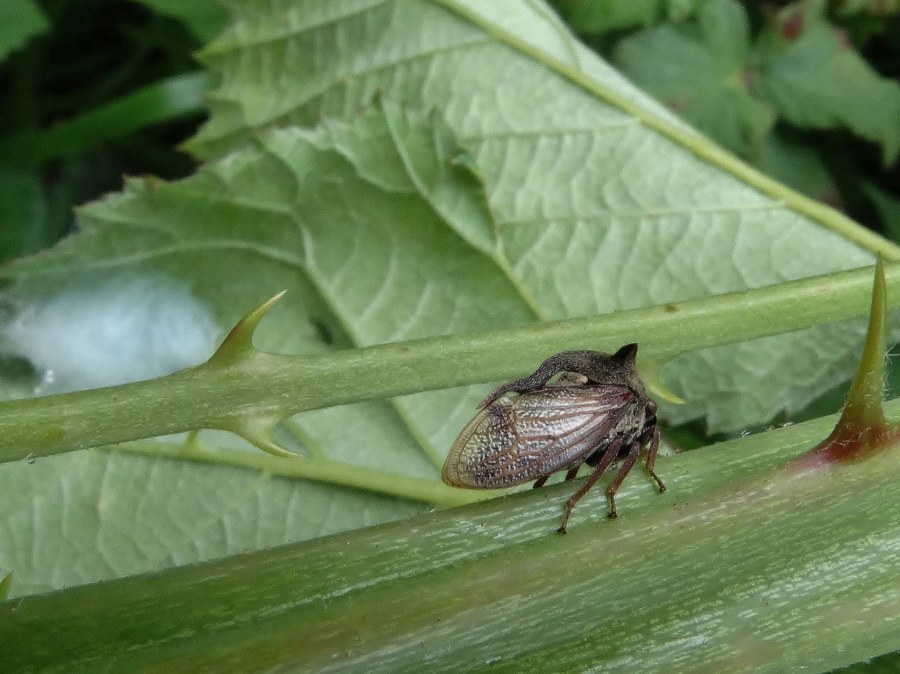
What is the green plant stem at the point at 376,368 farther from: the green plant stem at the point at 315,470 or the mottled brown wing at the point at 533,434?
the green plant stem at the point at 315,470

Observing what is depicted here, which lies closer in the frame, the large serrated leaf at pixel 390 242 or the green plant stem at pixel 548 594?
the green plant stem at pixel 548 594

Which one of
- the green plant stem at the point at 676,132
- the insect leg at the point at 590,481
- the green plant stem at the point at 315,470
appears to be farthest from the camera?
the green plant stem at the point at 676,132

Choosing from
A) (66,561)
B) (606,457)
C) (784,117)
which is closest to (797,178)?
(784,117)

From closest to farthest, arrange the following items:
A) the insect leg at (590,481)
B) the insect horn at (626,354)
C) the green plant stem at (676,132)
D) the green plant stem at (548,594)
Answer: the green plant stem at (548,594) → the insect leg at (590,481) → the insect horn at (626,354) → the green plant stem at (676,132)

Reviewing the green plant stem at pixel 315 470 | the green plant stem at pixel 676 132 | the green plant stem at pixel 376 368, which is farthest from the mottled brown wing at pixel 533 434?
the green plant stem at pixel 676 132

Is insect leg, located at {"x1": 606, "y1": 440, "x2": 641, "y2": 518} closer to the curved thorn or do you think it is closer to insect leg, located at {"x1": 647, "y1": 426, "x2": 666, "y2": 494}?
insect leg, located at {"x1": 647, "y1": 426, "x2": 666, "y2": 494}

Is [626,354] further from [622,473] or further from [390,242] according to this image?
[390,242]
